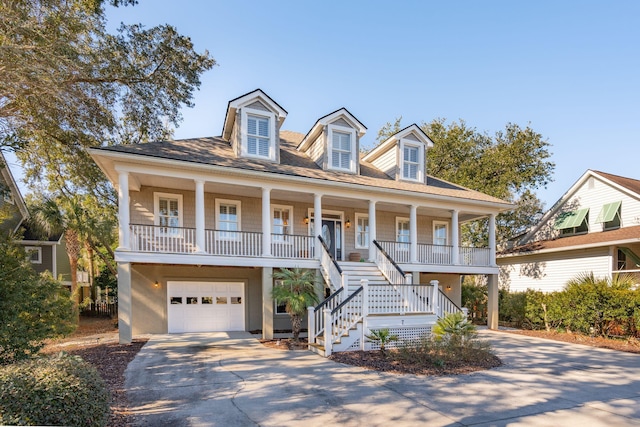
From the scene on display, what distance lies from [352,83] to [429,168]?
1219cm

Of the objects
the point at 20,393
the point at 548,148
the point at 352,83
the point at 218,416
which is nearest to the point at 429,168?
the point at 548,148

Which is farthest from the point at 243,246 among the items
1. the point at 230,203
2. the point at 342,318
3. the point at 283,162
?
the point at 342,318

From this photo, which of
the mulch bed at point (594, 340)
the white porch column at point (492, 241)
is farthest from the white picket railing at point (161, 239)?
the mulch bed at point (594, 340)

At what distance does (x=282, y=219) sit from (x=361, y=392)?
946 cm

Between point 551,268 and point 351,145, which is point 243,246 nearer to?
point 351,145

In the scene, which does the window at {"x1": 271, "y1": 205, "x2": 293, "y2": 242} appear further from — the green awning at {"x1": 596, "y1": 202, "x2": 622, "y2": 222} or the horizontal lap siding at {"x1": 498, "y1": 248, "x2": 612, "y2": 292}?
the green awning at {"x1": 596, "y1": 202, "x2": 622, "y2": 222}

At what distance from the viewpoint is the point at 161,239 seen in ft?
41.4

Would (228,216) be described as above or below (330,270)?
above

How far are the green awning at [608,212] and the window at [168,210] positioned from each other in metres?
20.2

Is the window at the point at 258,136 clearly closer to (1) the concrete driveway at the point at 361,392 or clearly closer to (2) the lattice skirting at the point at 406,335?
(1) the concrete driveway at the point at 361,392

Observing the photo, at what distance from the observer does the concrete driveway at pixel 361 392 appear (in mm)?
5246

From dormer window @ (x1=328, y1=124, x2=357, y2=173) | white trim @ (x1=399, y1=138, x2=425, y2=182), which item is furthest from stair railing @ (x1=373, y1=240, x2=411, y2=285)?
white trim @ (x1=399, y1=138, x2=425, y2=182)

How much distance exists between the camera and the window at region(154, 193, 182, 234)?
516 inches

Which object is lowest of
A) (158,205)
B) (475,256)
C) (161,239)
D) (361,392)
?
(361,392)
